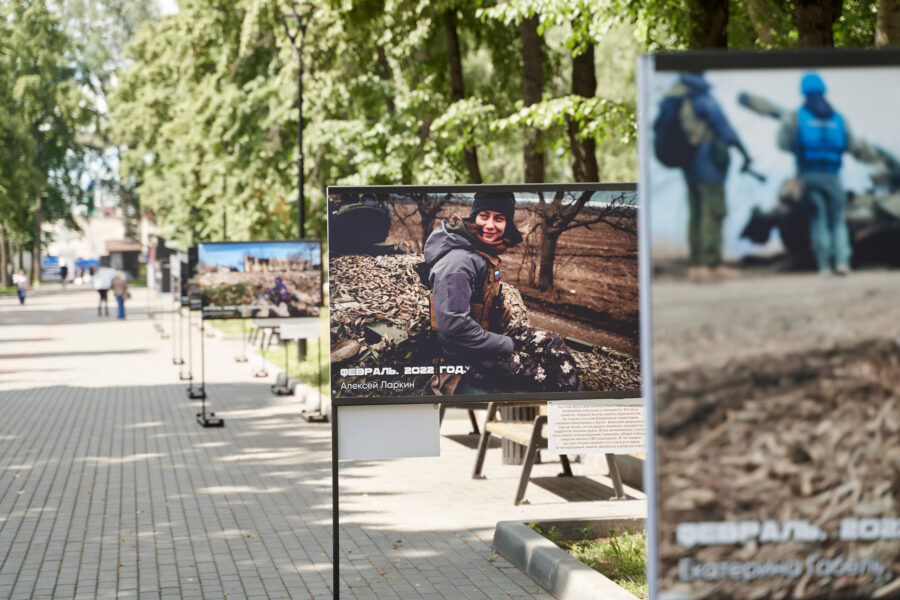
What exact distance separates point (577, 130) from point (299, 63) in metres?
5.87

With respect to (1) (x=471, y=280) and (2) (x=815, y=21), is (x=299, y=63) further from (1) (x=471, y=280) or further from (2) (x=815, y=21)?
(1) (x=471, y=280)

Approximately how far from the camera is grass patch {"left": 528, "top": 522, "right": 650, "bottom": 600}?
6.55m

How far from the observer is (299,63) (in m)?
21.7

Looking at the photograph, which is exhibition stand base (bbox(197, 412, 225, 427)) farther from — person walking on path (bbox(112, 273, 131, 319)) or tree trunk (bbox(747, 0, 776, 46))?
→ person walking on path (bbox(112, 273, 131, 319))

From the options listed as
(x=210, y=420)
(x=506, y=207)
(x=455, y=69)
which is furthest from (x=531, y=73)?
(x=506, y=207)

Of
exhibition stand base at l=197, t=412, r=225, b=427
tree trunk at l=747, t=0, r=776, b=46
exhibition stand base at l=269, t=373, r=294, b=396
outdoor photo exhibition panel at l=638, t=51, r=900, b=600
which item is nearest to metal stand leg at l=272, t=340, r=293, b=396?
exhibition stand base at l=269, t=373, r=294, b=396

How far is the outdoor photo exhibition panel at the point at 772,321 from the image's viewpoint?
336cm

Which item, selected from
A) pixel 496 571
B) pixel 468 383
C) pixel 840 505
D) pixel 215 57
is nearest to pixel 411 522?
pixel 496 571

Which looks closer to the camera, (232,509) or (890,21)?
(232,509)

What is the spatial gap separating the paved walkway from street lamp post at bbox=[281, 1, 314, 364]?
505 cm

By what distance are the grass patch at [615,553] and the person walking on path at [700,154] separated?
3.18 m

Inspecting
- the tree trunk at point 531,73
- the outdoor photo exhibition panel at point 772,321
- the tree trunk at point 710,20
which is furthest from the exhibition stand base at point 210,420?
the outdoor photo exhibition panel at point 772,321

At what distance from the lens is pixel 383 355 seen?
6.45 meters

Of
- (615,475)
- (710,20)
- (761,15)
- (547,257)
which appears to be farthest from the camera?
(761,15)
